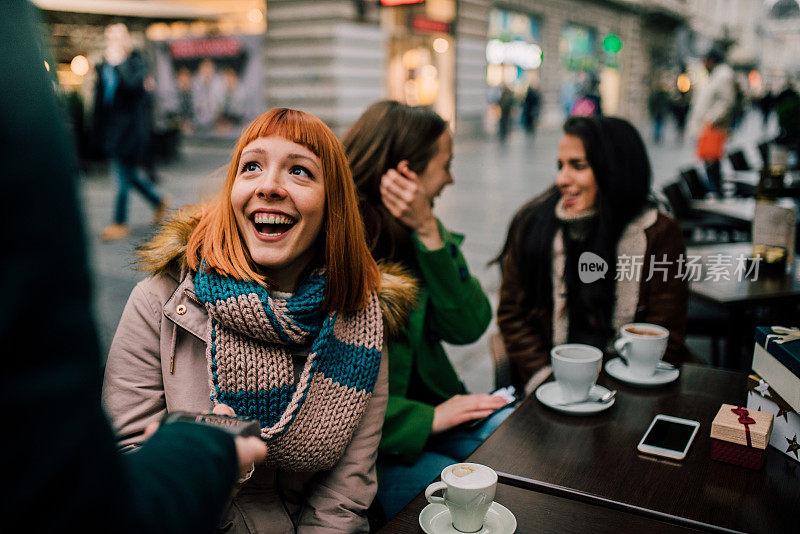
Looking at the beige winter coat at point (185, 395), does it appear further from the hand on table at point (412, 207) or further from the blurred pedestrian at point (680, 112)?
the blurred pedestrian at point (680, 112)

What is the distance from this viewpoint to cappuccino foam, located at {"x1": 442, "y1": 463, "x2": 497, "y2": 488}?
1.06 m

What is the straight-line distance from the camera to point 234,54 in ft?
47.2

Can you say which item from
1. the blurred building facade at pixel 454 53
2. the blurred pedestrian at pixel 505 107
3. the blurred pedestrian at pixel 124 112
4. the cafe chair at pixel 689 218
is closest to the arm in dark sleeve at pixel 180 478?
the cafe chair at pixel 689 218

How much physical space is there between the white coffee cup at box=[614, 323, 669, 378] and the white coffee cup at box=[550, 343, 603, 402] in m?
0.17

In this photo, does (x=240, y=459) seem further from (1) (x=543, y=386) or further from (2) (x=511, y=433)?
(1) (x=543, y=386)

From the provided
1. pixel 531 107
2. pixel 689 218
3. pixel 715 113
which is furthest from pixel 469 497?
pixel 531 107

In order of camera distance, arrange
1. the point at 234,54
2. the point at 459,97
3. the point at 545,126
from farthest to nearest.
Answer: the point at 545,126, the point at 459,97, the point at 234,54

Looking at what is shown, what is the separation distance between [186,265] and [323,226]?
0.34 meters

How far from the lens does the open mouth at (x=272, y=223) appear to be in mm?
1477

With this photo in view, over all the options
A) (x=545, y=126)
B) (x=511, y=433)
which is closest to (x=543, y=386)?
(x=511, y=433)

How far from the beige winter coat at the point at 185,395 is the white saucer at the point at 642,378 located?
704mm

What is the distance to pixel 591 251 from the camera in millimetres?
2479

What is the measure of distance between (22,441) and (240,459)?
0.31 metres

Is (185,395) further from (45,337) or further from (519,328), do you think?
(519,328)
